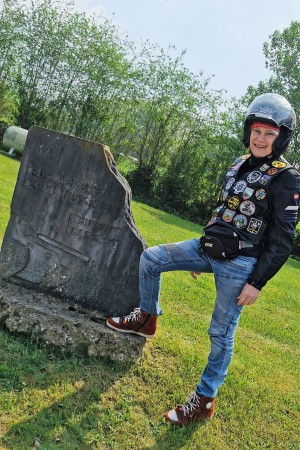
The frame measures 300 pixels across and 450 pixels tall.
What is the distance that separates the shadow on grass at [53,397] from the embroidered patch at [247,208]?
5.77 ft

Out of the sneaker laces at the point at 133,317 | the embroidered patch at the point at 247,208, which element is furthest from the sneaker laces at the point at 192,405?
the embroidered patch at the point at 247,208

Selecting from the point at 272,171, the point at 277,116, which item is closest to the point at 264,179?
the point at 272,171

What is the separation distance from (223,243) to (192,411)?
136 centimetres

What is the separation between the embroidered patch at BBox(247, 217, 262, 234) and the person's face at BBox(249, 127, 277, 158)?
1.49 ft

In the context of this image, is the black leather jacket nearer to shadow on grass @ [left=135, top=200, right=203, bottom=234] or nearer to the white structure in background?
shadow on grass @ [left=135, top=200, right=203, bottom=234]

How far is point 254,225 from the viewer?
9.52ft

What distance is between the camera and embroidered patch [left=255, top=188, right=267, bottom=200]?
286cm

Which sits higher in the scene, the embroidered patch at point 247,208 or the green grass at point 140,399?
the embroidered patch at point 247,208

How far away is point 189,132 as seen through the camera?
21.8 m

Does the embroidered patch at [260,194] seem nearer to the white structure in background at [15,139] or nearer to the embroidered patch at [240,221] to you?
the embroidered patch at [240,221]

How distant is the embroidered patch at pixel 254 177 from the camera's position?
2924 mm

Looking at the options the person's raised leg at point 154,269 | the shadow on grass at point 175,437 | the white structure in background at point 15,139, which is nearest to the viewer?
the shadow on grass at point 175,437

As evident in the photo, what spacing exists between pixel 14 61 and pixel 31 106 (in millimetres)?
2707

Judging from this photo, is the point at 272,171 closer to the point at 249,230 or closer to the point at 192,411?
the point at 249,230
